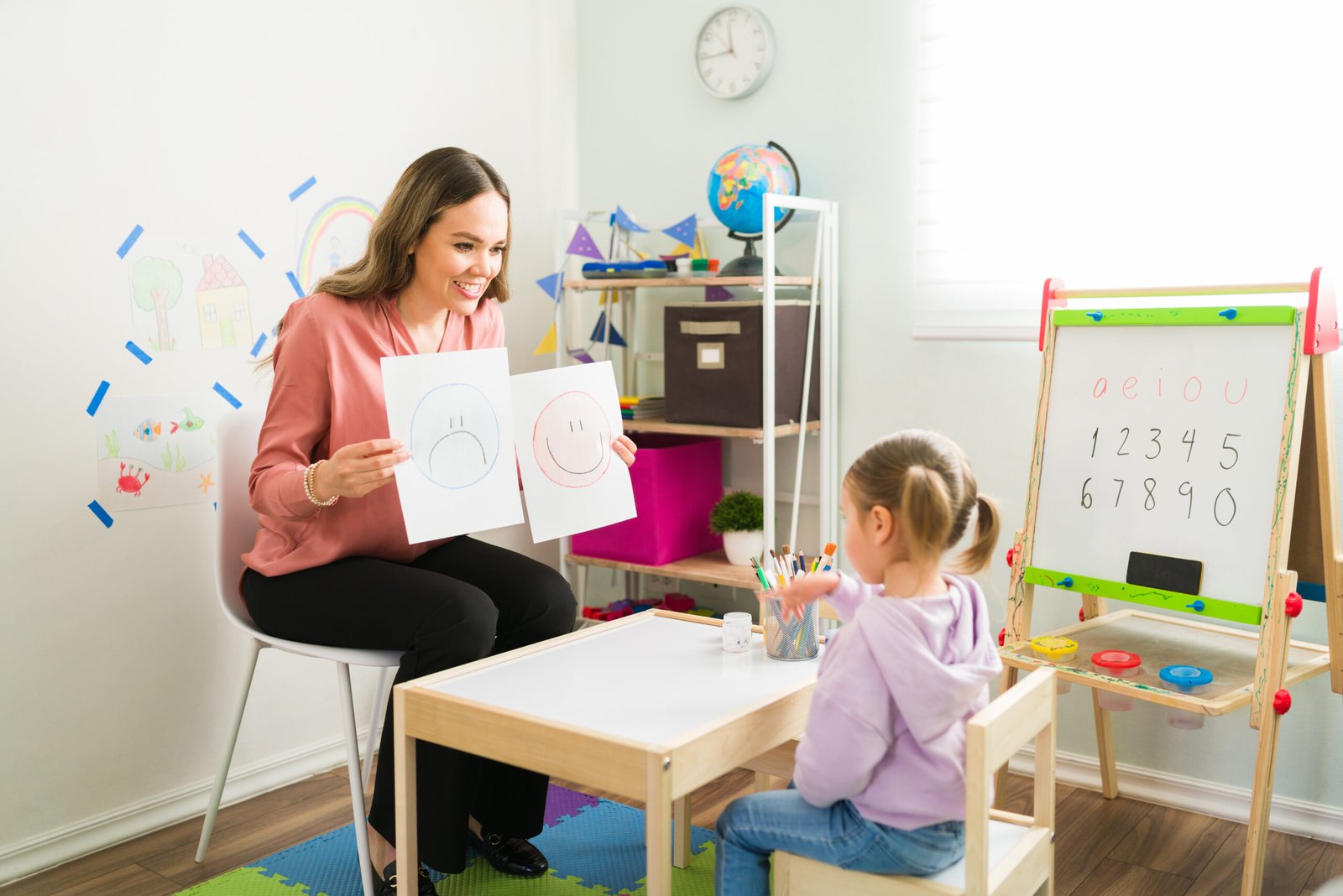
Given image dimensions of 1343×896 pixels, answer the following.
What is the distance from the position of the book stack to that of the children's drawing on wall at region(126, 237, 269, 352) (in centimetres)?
91

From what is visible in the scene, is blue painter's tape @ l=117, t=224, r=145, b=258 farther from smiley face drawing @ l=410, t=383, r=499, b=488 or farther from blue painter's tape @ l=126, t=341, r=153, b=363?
smiley face drawing @ l=410, t=383, r=499, b=488

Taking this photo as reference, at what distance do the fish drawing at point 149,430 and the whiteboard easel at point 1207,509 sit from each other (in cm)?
173

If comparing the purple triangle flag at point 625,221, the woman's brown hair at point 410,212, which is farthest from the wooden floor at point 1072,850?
the purple triangle flag at point 625,221

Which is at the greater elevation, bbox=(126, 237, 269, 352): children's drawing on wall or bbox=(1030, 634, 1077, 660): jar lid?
bbox=(126, 237, 269, 352): children's drawing on wall

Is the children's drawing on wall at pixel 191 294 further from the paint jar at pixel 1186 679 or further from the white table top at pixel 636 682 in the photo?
the paint jar at pixel 1186 679

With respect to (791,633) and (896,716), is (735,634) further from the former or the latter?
(896,716)

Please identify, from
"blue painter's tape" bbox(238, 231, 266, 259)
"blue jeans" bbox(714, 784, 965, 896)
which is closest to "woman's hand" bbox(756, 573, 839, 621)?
"blue jeans" bbox(714, 784, 965, 896)

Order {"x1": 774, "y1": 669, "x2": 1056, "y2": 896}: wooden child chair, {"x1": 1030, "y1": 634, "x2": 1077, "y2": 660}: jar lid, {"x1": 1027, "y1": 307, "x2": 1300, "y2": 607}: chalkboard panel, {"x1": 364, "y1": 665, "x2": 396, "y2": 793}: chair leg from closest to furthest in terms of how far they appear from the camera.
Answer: {"x1": 774, "y1": 669, "x2": 1056, "y2": 896}: wooden child chair → {"x1": 1027, "y1": 307, "x2": 1300, "y2": 607}: chalkboard panel → {"x1": 1030, "y1": 634, "x2": 1077, "y2": 660}: jar lid → {"x1": 364, "y1": 665, "x2": 396, "y2": 793}: chair leg

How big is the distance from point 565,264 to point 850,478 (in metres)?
1.83

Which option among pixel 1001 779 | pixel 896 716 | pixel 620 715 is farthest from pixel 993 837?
pixel 1001 779

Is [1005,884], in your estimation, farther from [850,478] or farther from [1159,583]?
[1159,583]

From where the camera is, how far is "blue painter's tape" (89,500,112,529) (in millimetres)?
2209

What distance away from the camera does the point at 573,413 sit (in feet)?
6.53

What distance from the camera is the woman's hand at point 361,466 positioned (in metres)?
1.78
